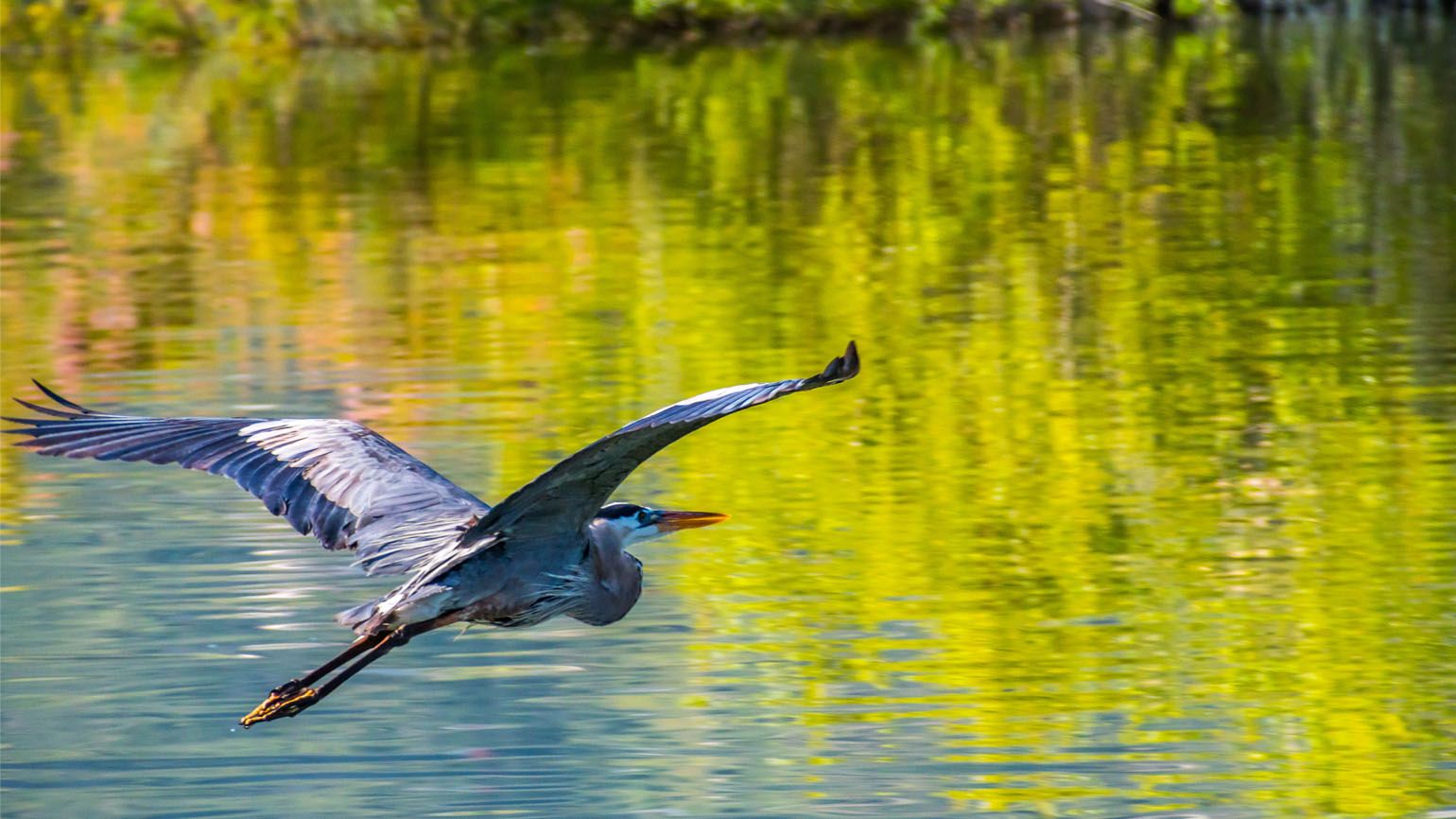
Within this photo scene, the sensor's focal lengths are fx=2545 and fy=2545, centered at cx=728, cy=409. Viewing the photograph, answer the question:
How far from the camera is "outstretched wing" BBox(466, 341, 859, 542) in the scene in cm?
463

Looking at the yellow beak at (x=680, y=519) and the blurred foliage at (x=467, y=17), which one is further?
the blurred foliage at (x=467, y=17)

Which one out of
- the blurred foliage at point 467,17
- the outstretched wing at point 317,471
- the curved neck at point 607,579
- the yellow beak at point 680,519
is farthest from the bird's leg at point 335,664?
the blurred foliage at point 467,17

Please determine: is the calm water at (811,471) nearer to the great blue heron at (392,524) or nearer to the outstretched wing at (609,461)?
the great blue heron at (392,524)

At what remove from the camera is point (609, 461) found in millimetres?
5395

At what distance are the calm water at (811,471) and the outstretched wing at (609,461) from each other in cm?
99

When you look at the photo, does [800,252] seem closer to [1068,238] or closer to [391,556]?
[1068,238]

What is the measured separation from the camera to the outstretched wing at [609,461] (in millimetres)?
4633

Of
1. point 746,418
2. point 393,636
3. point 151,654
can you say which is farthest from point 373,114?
point 393,636

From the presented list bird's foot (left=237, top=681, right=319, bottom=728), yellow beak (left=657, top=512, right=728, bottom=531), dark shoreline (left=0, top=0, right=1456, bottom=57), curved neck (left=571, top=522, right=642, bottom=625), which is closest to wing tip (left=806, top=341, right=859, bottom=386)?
curved neck (left=571, top=522, right=642, bottom=625)

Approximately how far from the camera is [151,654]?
26.0 feet

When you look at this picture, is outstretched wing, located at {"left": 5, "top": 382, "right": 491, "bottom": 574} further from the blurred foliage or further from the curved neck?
the blurred foliage

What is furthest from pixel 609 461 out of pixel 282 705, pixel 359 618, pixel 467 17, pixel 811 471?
pixel 467 17

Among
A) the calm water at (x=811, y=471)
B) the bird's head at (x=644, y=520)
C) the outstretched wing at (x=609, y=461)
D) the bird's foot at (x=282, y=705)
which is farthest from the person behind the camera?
the calm water at (x=811, y=471)

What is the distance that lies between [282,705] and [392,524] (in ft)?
1.78
